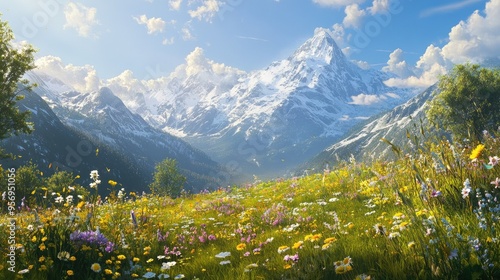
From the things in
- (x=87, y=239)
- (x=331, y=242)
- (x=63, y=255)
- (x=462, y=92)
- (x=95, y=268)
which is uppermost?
(x=462, y=92)

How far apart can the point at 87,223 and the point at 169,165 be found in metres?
82.1

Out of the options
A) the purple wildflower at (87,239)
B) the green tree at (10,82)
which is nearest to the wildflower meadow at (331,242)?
the purple wildflower at (87,239)

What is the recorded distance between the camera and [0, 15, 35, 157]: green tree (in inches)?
968

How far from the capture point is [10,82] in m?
25.7

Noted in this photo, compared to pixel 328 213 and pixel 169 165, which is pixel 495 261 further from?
pixel 169 165

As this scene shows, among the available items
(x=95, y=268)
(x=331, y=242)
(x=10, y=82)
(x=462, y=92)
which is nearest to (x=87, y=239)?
(x=95, y=268)

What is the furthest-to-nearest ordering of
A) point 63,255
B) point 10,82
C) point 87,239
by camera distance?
1. point 10,82
2. point 87,239
3. point 63,255

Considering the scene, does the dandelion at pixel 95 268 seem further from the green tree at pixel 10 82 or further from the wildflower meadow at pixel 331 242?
the green tree at pixel 10 82

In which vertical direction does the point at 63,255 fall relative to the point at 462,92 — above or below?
below

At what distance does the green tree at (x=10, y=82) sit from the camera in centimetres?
2459

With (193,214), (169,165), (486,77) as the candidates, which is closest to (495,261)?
(193,214)

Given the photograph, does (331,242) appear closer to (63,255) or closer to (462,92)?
(63,255)

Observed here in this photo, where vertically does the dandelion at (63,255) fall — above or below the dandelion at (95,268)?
above

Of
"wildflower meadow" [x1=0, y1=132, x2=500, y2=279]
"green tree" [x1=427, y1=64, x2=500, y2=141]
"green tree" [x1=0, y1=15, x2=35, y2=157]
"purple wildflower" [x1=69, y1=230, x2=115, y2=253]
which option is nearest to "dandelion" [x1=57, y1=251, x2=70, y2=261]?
"wildflower meadow" [x1=0, y1=132, x2=500, y2=279]
